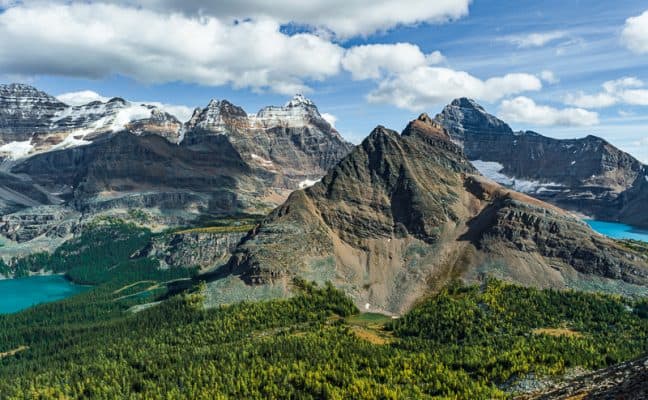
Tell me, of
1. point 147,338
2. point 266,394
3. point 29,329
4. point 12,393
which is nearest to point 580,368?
point 266,394

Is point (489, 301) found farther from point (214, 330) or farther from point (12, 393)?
point (12, 393)

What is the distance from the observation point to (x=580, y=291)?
602ft

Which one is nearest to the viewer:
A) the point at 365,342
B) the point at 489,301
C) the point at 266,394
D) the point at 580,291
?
the point at 266,394

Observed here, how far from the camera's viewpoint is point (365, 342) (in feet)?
486

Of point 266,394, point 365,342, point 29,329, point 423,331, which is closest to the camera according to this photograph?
point 266,394

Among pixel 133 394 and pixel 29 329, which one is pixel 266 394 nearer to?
pixel 133 394

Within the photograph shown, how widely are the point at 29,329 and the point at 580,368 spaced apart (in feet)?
649

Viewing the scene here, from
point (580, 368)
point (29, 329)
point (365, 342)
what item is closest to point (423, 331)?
point (365, 342)

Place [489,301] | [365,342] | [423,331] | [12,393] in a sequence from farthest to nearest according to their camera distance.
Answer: [489,301] < [423,331] < [365,342] < [12,393]

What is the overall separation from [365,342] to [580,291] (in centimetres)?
9054

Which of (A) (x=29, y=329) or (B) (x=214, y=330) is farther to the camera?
(A) (x=29, y=329)

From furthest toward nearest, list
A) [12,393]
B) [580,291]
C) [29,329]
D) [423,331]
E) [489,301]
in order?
[29,329], [580,291], [489,301], [423,331], [12,393]

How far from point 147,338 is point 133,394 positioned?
46.7 m

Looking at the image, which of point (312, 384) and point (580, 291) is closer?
point (312, 384)
